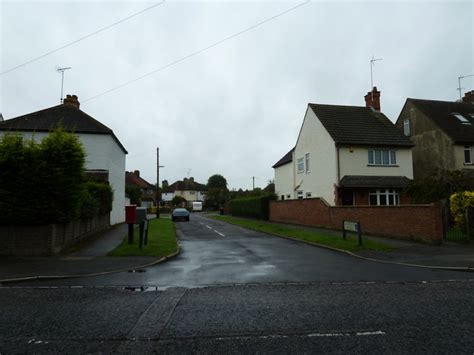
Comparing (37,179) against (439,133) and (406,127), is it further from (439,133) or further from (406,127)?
(406,127)

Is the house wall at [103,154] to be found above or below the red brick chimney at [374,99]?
below

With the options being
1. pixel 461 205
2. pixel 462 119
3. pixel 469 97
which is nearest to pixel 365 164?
pixel 461 205

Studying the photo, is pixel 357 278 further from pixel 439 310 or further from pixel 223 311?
pixel 223 311

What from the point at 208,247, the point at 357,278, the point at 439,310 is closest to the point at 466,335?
the point at 439,310

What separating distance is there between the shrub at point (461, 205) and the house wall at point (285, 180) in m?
18.6

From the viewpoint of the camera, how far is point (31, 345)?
4840mm

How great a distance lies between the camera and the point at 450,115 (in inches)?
1313

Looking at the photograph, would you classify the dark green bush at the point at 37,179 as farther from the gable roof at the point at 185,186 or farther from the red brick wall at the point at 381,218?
the gable roof at the point at 185,186

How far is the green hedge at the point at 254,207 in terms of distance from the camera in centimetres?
3672

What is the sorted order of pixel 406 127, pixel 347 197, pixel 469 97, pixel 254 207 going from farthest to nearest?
pixel 254 207 < pixel 469 97 < pixel 406 127 < pixel 347 197

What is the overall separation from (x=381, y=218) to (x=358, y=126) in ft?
39.1

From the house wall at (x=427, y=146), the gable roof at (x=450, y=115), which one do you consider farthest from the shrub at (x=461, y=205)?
the gable roof at (x=450, y=115)

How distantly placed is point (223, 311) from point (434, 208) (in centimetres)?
1288

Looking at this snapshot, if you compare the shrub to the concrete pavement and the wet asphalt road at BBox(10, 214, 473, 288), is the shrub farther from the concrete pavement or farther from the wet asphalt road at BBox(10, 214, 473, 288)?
the concrete pavement
